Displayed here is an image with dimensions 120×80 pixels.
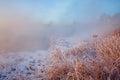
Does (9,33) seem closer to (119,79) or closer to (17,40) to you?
(17,40)

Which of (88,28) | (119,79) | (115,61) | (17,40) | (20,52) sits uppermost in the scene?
(88,28)

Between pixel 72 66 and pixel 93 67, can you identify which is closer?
pixel 93 67

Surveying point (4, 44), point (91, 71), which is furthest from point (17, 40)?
point (91, 71)

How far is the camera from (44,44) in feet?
27.3

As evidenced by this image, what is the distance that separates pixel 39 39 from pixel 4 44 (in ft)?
4.46

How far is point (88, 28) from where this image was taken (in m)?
11.5

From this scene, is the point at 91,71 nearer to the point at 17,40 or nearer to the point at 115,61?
the point at 115,61

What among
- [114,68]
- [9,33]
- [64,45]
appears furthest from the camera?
[9,33]

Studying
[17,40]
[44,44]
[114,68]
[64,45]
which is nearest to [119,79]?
[114,68]

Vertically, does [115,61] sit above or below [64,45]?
below

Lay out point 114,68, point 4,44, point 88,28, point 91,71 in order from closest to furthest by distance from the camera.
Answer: point 114,68, point 91,71, point 4,44, point 88,28

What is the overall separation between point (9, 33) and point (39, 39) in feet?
3.58

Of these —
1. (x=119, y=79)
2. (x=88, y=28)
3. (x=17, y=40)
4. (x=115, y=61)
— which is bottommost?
(x=119, y=79)

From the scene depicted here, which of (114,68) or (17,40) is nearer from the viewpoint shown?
(114,68)
